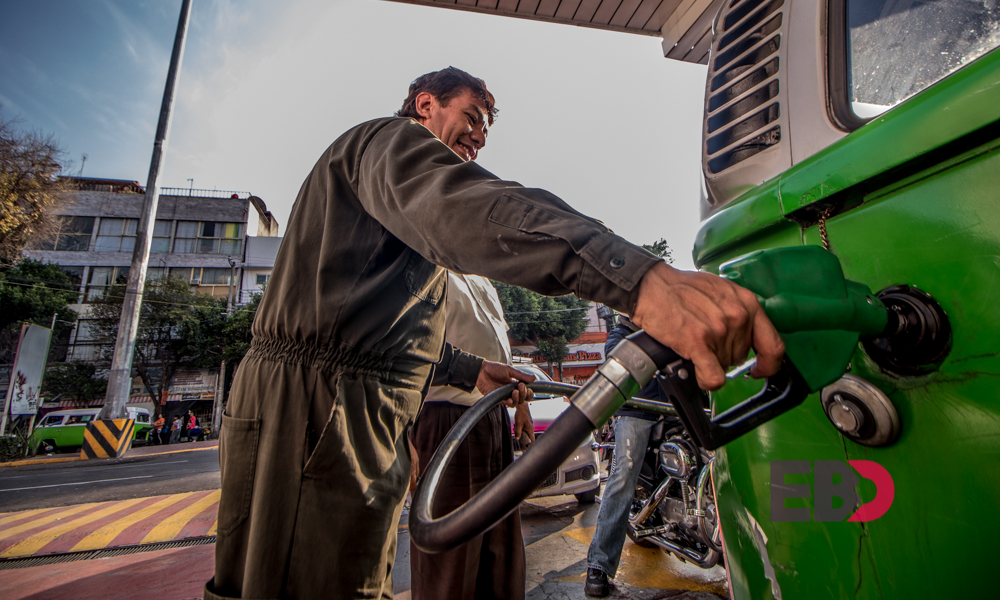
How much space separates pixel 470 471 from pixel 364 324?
1267mm

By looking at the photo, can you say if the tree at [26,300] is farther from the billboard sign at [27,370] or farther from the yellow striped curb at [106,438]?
the yellow striped curb at [106,438]

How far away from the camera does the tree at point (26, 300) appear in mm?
20078

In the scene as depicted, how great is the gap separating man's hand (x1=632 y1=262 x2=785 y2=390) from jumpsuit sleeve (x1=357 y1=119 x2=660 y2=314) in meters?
0.04

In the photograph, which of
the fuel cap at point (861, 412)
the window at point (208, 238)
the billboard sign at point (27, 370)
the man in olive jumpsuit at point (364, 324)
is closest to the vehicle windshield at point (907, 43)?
the fuel cap at point (861, 412)

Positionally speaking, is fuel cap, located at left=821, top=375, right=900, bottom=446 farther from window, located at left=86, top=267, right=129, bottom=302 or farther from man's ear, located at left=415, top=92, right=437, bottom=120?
window, located at left=86, top=267, right=129, bottom=302

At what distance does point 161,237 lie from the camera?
89.7ft

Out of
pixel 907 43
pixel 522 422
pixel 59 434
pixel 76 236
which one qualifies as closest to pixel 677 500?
pixel 522 422

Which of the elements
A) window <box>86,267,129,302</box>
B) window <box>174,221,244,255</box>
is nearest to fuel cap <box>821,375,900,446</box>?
window <box>174,221,244,255</box>

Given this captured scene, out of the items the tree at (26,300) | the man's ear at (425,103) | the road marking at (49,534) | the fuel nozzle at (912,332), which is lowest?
the road marking at (49,534)

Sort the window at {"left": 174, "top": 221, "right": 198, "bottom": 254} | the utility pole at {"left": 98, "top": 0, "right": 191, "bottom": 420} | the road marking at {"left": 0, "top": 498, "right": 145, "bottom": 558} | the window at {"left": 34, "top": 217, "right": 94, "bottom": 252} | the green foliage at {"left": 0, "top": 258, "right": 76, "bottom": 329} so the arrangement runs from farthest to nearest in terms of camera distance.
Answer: the window at {"left": 174, "top": 221, "right": 198, "bottom": 254}
the window at {"left": 34, "top": 217, "right": 94, "bottom": 252}
the green foliage at {"left": 0, "top": 258, "right": 76, "bottom": 329}
the utility pole at {"left": 98, "top": 0, "right": 191, "bottom": 420}
the road marking at {"left": 0, "top": 498, "right": 145, "bottom": 558}

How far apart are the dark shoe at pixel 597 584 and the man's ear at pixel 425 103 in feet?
8.42

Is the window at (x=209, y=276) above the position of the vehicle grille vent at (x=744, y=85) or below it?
above

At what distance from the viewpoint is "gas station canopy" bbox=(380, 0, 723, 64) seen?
9.66 feet

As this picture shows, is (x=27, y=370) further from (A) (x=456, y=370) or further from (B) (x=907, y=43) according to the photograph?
(B) (x=907, y=43)
